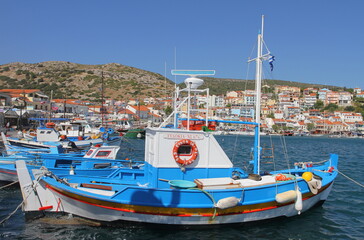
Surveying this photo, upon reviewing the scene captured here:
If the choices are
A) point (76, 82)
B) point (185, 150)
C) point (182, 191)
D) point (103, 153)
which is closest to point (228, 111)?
point (76, 82)

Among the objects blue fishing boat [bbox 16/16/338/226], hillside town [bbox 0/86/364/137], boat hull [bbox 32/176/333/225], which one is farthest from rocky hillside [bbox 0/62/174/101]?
boat hull [bbox 32/176/333/225]

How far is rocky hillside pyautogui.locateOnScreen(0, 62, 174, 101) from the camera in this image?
115 metres

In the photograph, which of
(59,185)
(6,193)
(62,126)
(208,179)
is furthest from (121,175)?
(62,126)

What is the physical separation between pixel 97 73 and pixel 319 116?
11533cm

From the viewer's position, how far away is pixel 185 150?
9.76 metres

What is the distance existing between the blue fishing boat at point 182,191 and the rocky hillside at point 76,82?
317 ft

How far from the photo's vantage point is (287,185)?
9.71 meters

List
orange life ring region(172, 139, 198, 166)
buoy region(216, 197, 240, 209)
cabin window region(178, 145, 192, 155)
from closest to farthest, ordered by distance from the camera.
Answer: buoy region(216, 197, 240, 209)
orange life ring region(172, 139, 198, 166)
cabin window region(178, 145, 192, 155)

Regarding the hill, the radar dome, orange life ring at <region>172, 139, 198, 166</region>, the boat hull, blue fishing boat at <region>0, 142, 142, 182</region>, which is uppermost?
the hill

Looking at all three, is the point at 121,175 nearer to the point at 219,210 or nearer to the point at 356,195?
the point at 219,210

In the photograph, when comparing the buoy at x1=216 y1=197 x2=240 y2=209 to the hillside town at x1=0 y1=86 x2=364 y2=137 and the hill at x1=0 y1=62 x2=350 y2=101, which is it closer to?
the hillside town at x1=0 y1=86 x2=364 y2=137

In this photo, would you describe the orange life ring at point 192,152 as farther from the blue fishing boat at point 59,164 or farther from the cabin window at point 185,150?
the blue fishing boat at point 59,164

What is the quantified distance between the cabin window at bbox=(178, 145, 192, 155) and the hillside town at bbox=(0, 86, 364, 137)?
6.95 feet

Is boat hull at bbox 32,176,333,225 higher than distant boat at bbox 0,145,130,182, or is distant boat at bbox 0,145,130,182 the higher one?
distant boat at bbox 0,145,130,182
